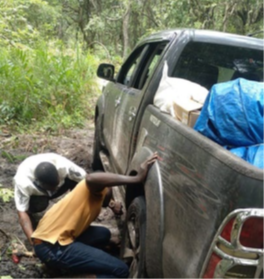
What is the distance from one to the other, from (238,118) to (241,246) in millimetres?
664

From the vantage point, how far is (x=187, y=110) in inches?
85.3

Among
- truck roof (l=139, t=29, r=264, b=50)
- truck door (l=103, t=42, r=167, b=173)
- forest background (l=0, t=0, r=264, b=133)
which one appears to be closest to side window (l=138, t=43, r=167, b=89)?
truck door (l=103, t=42, r=167, b=173)

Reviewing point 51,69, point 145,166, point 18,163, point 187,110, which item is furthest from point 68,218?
point 51,69

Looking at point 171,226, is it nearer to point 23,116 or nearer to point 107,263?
point 107,263

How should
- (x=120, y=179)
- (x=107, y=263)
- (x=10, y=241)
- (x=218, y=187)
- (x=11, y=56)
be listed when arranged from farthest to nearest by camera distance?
(x=11, y=56) < (x=10, y=241) < (x=107, y=263) < (x=120, y=179) < (x=218, y=187)

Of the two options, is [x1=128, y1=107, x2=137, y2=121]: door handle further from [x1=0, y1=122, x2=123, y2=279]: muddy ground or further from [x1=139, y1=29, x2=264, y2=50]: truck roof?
[x1=0, y1=122, x2=123, y2=279]: muddy ground

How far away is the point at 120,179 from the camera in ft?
8.61

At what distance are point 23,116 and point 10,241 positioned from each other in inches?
161

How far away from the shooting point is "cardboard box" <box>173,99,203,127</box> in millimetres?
2143

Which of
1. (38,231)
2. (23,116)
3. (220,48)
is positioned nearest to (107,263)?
(38,231)

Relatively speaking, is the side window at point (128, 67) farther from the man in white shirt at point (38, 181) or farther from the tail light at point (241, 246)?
the tail light at point (241, 246)

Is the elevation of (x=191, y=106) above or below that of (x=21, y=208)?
above

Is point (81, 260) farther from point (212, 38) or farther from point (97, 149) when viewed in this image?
point (97, 149)

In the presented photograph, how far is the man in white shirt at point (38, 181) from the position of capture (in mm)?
2916
